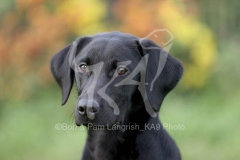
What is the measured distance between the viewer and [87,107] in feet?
11.8

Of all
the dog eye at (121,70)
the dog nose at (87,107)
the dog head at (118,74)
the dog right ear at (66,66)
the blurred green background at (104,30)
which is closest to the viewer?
the dog nose at (87,107)

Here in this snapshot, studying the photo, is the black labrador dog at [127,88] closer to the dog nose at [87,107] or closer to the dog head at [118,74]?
the dog head at [118,74]

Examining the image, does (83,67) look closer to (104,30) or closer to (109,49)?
Result: (109,49)

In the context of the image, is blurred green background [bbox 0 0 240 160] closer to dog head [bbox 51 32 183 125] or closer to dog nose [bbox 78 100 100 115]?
dog head [bbox 51 32 183 125]

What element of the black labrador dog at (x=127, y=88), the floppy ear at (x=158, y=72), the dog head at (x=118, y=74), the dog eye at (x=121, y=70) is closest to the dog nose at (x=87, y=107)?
the dog head at (x=118, y=74)

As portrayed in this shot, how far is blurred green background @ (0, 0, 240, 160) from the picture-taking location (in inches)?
279

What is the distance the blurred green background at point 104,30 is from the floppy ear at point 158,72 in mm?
2854

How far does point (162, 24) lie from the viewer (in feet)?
26.3

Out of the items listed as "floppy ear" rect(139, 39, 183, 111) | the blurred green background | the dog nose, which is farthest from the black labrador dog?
the blurred green background

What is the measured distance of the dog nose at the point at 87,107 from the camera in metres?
3.59

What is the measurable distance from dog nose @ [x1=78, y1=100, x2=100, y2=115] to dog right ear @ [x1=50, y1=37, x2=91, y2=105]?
514mm

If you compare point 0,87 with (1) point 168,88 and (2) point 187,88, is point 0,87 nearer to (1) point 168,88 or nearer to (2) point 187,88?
(2) point 187,88

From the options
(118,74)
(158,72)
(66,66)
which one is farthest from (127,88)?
(66,66)

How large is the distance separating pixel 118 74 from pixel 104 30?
4239 millimetres
